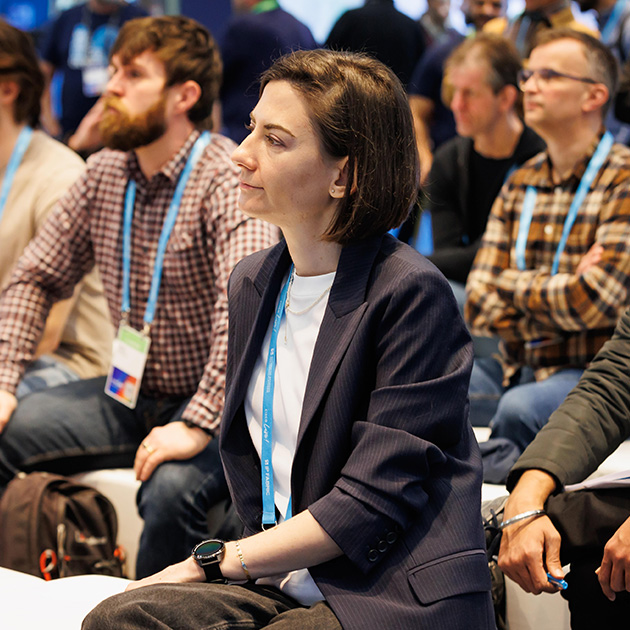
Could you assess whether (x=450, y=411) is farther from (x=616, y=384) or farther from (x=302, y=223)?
(x=616, y=384)

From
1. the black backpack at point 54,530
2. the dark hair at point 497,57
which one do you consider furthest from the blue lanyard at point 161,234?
the dark hair at point 497,57

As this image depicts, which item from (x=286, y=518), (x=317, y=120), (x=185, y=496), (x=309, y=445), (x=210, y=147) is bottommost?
(x=185, y=496)

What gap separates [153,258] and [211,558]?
1.39m

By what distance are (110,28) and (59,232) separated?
314 cm

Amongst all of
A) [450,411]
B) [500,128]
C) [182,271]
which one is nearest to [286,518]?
[450,411]

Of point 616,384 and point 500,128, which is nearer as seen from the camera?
point 616,384

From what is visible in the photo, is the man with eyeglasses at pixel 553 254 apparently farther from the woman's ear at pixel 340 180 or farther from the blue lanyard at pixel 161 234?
the woman's ear at pixel 340 180

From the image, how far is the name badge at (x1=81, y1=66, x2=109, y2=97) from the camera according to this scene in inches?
214

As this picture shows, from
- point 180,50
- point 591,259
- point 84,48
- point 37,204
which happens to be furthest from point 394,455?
point 84,48

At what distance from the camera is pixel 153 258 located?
2.78m

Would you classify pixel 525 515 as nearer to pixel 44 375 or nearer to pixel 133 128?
pixel 133 128

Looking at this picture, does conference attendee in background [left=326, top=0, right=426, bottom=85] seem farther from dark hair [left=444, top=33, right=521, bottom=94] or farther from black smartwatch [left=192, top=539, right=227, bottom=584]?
black smartwatch [left=192, top=539, right=227, bottom=584]

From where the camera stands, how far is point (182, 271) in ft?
8.94

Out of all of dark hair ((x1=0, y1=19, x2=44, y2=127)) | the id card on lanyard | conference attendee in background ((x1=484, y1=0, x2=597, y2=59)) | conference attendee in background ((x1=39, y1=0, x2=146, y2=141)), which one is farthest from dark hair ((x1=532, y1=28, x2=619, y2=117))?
conference attendee in background ((x1=39, y1=0, x2=146, y2=141))
